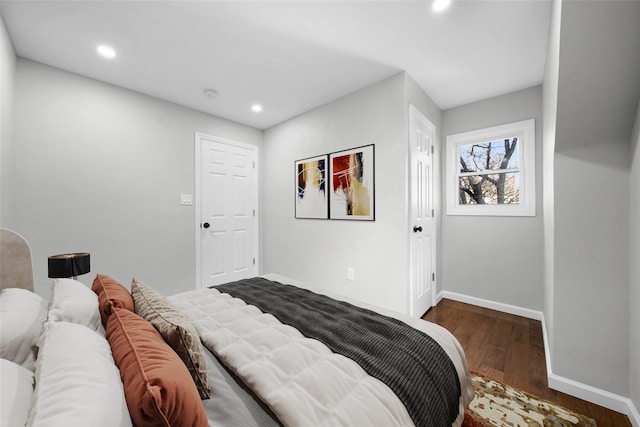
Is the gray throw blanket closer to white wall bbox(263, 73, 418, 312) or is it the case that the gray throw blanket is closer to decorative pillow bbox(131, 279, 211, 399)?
decorative pillow bbox(131, 279, 211, 399)

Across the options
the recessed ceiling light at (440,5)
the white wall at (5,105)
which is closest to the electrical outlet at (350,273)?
the recessed ceiling light at (440,5)

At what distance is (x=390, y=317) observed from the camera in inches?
54.6

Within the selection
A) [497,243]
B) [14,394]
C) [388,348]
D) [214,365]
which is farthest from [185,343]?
[497,243]

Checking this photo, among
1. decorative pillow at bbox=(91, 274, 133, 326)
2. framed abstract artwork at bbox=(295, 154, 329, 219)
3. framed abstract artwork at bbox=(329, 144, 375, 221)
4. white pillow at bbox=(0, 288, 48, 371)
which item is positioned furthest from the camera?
framed abstract artwork at bbox=(295, 154, 329, 219)

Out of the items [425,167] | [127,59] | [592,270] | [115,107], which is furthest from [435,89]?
[115,107]

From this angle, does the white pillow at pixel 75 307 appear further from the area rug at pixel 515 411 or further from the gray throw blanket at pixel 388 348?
the area rug at pixel 515 411

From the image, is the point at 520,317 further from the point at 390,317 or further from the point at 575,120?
the point at 390,317

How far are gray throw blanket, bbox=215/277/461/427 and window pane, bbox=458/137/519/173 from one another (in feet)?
8.78

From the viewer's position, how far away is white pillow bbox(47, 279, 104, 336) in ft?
3.01

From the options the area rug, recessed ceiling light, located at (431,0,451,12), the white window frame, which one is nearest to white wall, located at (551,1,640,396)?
the area rug

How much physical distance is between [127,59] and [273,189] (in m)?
2.18

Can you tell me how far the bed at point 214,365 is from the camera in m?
0.58

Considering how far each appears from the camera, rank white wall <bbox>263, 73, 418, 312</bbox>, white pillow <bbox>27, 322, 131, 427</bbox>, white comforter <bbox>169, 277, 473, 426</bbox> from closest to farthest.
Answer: white pillow <bbox>27, 322, 131, 427</bbox>
white comforter <bbox>169, 277, 473, 426</bbox>
white wall <bbox>263, 73, 418, 312</bbox>

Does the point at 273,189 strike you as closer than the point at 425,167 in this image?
No
